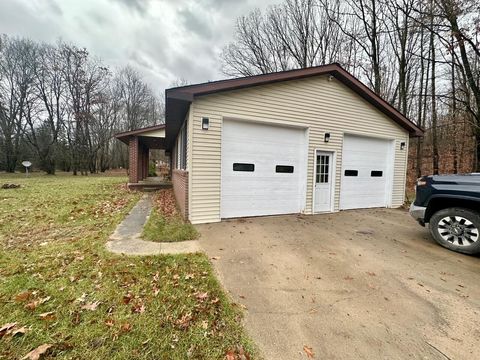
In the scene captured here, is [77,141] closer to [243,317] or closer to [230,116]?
[230,116]

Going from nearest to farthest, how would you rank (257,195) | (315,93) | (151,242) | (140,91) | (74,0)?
1. (151,242)
2. (257,195)
3. (315,93)
4. (74,0)
5. (140,91)

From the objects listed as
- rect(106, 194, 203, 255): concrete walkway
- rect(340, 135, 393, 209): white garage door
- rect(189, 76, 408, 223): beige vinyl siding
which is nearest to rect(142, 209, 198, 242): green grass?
rect(106, 194, 203, 255): concrete walkway

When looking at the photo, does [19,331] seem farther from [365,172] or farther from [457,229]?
[365,172]

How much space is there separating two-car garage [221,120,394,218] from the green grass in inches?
48.1

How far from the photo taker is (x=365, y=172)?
7.86 m

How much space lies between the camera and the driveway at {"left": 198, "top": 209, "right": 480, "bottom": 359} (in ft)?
6.36

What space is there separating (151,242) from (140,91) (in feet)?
109

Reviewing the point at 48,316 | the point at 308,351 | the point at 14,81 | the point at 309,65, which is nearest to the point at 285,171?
the point at 308,351

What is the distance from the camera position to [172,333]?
1980mm

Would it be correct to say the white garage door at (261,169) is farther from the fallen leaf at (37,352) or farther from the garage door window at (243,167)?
the fallen leaf at (37,352)

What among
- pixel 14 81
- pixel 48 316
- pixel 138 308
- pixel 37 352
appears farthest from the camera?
pixel 14 81

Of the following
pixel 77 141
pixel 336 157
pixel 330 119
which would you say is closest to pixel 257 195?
pixel 336 157

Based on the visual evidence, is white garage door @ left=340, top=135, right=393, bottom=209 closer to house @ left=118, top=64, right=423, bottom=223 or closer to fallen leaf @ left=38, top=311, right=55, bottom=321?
house @ left=118, top=64, right=423, bottom=223

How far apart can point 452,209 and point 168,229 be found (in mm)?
5637
